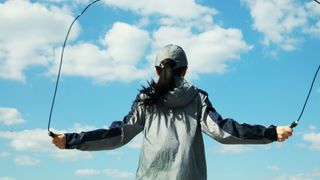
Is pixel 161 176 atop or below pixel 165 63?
below

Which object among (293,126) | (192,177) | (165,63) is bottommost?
(192,177)

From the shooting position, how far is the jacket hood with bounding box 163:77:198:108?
9.06m

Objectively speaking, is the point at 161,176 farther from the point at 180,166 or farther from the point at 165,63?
the point at 165,63

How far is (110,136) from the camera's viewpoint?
365 inches

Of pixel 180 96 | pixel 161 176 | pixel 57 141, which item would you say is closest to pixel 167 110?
pixel 180 96

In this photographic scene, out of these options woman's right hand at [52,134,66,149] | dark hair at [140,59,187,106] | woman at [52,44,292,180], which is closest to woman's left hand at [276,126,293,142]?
woman at [52,44,292,180]

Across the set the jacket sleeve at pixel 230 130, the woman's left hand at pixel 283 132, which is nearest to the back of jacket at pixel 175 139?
the jacket sleeve at pixel 230 130

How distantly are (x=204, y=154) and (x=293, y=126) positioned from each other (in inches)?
50.1

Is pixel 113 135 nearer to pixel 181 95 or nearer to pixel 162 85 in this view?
pixel 162 85

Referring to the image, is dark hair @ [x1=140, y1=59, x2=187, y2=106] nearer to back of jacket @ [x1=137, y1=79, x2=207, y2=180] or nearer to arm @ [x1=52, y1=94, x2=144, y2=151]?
back of jacket @ [x1=137, y1=79, x2=207, y2=180]

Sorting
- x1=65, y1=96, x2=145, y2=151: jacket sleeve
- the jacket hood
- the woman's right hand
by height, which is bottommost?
the woman's right hand

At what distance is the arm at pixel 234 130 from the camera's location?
28.6ft

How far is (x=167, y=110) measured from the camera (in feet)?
30.4

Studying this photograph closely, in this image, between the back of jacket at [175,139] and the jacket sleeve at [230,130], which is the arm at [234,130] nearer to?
the jacket sleeve at [230,130]
